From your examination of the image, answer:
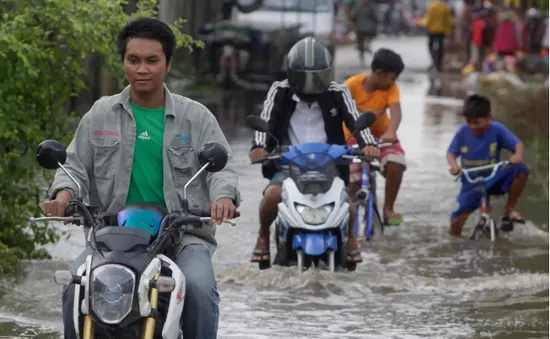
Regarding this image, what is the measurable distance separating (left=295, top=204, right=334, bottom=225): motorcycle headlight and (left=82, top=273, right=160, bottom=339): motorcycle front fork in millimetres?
4325

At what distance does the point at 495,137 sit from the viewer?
40.0 ft

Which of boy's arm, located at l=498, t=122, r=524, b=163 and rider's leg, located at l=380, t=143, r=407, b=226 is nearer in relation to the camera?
boy's arm, located at l=498, t=122, r=524, b=163

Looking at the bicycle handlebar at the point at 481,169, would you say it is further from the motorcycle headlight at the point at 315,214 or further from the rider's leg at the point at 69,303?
the rider's leg at the point at 69,303

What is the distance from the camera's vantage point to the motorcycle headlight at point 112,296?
17.0 feet

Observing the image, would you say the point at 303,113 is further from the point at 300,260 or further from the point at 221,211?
the point at 221,211

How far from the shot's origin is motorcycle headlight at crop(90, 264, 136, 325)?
5.17 metres

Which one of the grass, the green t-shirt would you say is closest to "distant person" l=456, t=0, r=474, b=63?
the grass

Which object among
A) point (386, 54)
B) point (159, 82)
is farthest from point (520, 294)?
point (159, 82)

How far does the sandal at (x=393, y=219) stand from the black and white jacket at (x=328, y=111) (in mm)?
2211

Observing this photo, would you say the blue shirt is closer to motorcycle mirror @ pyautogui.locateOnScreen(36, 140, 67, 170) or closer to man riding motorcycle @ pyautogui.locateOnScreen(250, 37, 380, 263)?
man riding motorcycle @ pyautogui.locateOnScreen(250, 37, 380, 263)

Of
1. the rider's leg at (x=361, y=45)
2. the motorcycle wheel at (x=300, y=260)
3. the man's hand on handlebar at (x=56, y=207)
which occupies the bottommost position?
the rider's leg at (x=361, y=45)

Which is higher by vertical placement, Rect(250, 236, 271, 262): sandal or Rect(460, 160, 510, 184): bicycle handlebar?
Rect(460, 160, 510, 184): bicycle handlebar

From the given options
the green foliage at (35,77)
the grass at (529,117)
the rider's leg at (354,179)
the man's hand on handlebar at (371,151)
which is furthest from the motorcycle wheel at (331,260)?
the grass at (529,117)

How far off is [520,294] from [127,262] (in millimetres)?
4991
